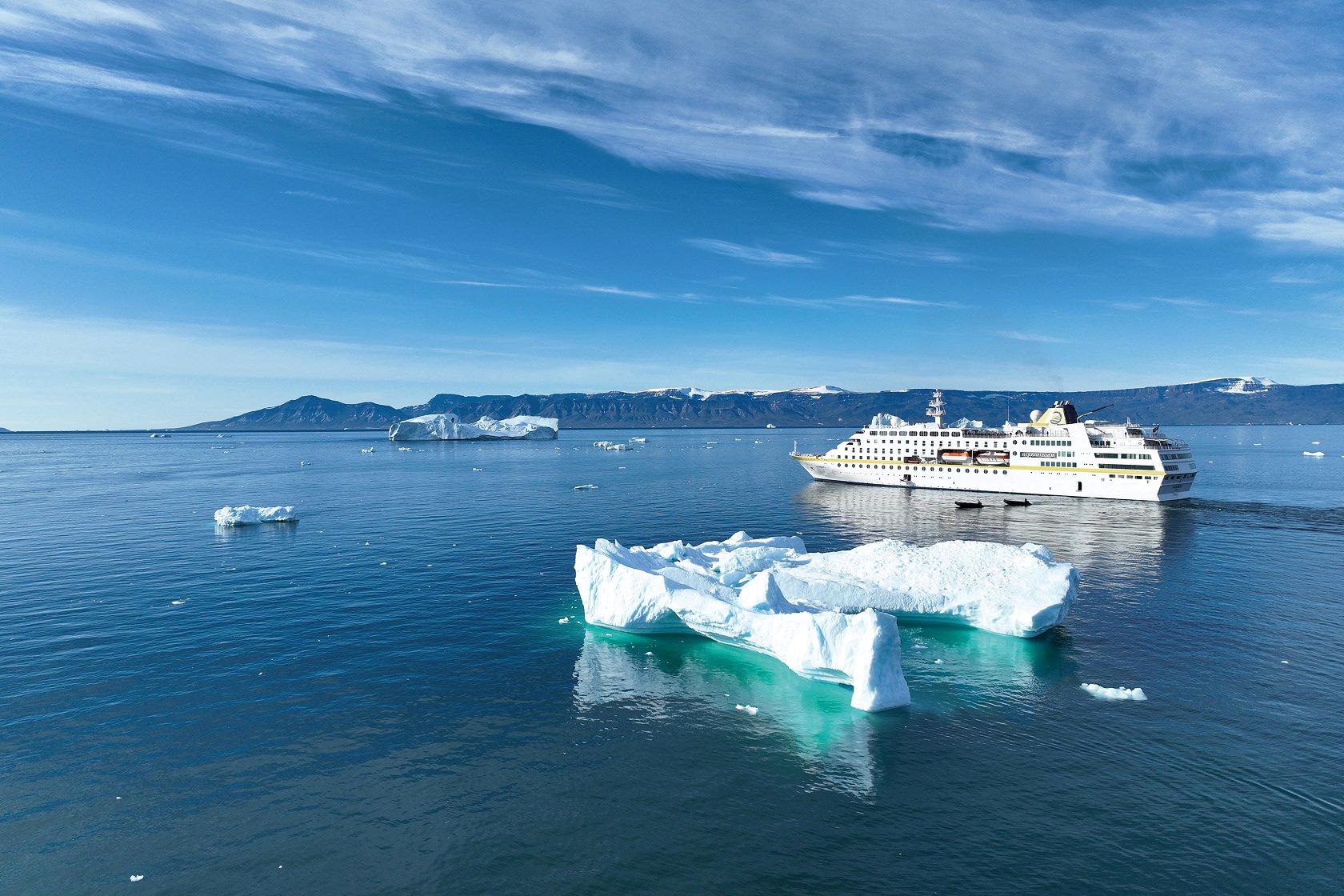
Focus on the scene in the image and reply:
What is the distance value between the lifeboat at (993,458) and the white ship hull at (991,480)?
0.82 metres

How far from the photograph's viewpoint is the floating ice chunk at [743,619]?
20.7 meters

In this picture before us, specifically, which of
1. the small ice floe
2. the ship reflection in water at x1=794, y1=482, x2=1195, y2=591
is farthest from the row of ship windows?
the small ice floe

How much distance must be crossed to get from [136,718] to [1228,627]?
135 feet

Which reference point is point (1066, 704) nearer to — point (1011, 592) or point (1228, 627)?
point (1011, 592)

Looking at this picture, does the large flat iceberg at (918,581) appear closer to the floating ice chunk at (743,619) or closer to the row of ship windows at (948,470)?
the floating ice chunk at (743,619)

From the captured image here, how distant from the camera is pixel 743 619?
24609 mm

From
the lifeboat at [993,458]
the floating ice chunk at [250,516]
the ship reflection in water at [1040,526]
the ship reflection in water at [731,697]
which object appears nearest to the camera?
the ship reflection in water at [731,697]

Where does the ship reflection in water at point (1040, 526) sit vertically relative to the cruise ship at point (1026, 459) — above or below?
below

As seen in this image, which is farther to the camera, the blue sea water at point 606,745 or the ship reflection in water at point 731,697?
the ship reflection in water at point 731,697

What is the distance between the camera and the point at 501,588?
34781mm

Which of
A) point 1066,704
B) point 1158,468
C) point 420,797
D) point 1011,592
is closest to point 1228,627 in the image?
point 1011,592

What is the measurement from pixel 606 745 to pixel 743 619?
26.1 feet

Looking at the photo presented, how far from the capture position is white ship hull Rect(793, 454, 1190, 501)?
71062 mm

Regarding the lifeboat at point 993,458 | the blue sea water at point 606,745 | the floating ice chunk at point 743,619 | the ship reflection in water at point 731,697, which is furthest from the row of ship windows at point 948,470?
the ship reflection in water at point 731,697
